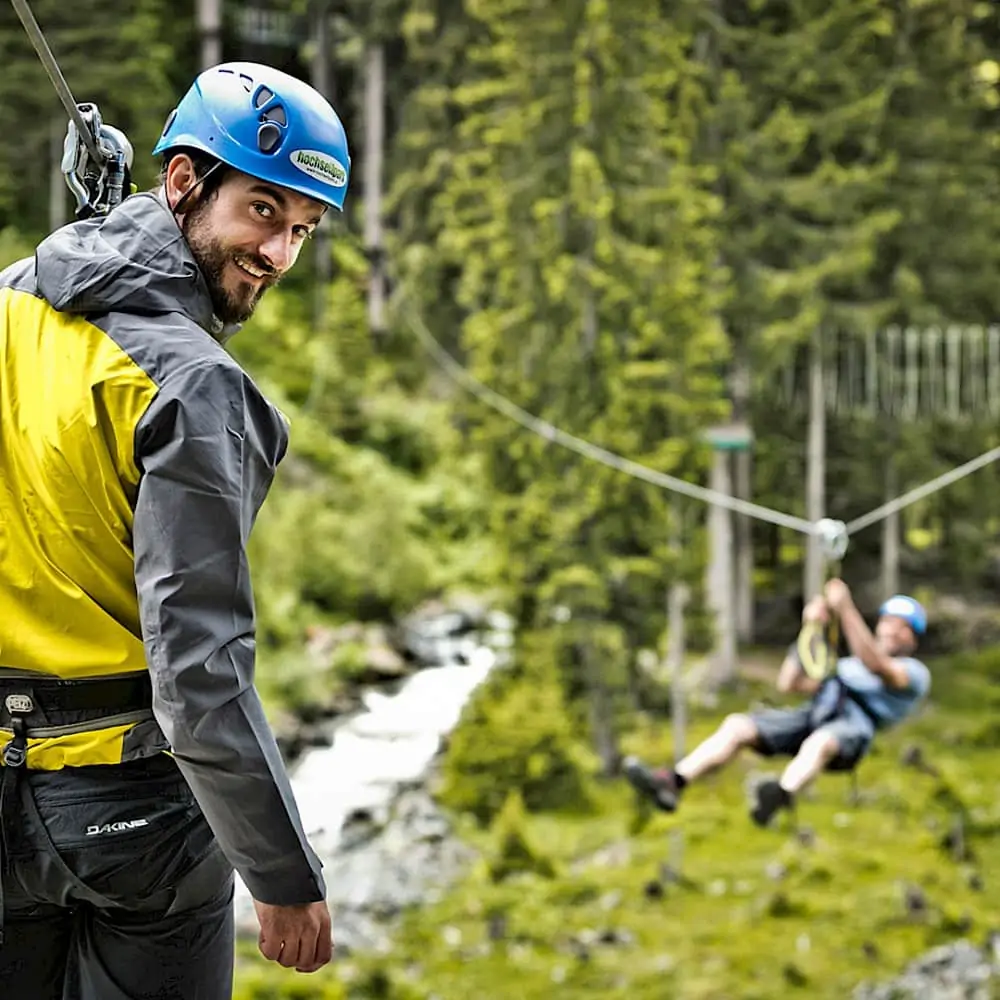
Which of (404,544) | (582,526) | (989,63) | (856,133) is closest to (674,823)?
(582,526)

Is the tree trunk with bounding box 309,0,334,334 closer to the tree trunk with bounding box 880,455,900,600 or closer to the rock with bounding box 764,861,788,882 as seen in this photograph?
the tree trunk with bounding box 880,455,900,600

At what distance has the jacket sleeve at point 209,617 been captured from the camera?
154cm

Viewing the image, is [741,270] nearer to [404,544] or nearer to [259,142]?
[404,544]

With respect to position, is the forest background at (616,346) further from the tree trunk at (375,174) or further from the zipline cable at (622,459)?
the zipline cable at (622,459)

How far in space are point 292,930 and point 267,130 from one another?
87 cm

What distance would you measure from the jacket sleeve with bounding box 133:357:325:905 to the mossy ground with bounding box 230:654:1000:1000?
7.63 meters

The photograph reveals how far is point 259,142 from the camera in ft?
5.67

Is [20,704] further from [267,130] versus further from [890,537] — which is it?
[890,537]

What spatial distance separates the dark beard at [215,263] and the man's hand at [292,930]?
0.67 m

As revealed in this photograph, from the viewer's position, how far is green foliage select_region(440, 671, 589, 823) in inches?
490

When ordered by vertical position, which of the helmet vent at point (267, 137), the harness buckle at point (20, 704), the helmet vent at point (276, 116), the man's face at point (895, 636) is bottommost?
the man's face at point (895, 636)

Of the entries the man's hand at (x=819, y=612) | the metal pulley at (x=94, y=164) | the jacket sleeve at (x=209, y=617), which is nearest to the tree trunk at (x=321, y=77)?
the man's hand at (x=819, y=612)

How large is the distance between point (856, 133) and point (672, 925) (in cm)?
877

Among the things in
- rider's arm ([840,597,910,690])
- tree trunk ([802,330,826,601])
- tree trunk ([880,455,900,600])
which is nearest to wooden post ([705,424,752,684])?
tree trunk ([802,330,826,601])
